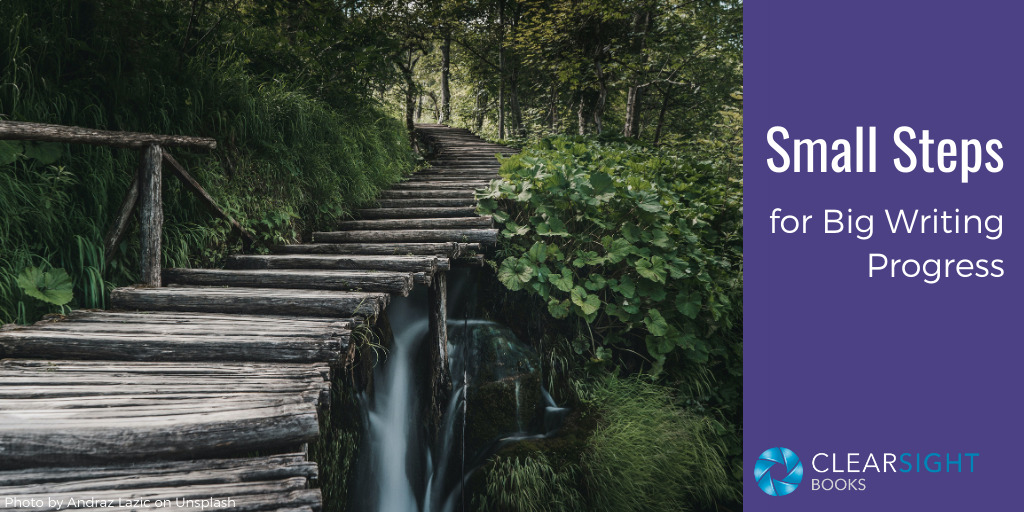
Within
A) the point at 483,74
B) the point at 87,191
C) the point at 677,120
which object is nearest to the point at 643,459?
the point at 87,191

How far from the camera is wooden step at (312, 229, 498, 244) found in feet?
16.0

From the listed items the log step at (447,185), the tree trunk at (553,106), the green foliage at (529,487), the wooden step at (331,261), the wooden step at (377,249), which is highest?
the tree trunk at (553,106)

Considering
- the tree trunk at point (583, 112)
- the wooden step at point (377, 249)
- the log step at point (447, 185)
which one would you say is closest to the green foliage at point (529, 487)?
the wooden step at point (377, 249)

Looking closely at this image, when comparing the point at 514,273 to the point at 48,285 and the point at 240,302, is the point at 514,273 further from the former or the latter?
the point at 48,285

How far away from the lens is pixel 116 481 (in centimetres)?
176

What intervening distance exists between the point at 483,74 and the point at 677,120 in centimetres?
577

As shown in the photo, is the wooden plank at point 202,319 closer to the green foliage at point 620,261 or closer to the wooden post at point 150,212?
the wooden post at point 150,212

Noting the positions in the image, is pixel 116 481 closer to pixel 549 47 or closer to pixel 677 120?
pixel 549 47

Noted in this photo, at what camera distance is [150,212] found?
3.38m

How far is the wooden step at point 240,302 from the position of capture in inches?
124

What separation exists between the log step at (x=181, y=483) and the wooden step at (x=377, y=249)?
9.00 feet

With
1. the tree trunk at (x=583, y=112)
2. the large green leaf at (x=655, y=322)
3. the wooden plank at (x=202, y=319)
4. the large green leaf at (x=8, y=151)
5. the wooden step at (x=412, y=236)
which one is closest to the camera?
the large green leaf at (x=8, y=151)

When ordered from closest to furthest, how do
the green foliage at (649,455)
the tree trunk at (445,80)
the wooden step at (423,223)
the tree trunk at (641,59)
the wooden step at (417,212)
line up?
the green foliage at (649,455) → the wooden step at (423,223) → the wooden step at (417,212) → the tree trunk at (641,59) → the tree trunk at (445,80)

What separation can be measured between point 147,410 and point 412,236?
3.10 meters
